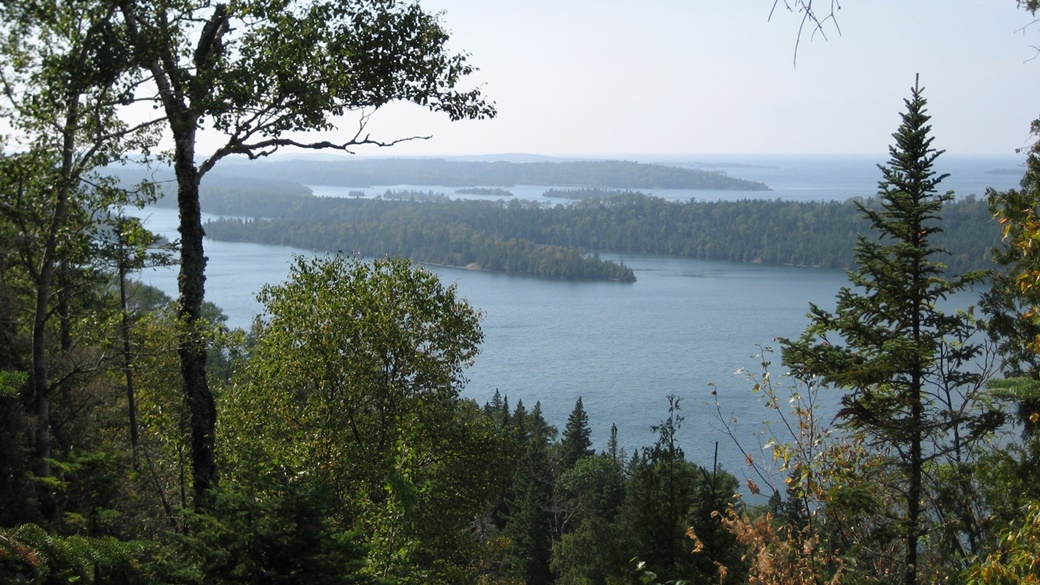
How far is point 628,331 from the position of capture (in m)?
51.4

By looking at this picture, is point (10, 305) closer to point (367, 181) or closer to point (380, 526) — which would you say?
point (380, 526)

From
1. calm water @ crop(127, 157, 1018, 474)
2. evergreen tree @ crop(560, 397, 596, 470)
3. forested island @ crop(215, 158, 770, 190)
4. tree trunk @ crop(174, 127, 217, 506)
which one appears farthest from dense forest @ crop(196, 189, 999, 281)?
tree trunk @ crop(174, 127, 217, 506)

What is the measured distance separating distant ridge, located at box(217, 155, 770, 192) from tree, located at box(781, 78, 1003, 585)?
16275 centimetres

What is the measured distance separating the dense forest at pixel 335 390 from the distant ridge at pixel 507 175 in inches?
6396

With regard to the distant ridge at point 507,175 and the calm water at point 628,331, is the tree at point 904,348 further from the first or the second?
the distant ridge at point 507,175

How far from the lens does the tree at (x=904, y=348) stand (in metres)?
5.69

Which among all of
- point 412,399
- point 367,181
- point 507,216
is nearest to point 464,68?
point 412,399

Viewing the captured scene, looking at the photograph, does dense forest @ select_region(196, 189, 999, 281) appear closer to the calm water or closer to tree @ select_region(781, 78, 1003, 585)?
the calm water

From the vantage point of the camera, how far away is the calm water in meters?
34.4

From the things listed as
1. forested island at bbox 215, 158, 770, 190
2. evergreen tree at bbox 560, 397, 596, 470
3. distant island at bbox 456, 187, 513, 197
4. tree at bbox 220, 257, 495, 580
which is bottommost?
evergreen tree at bbox 560, 397, 596, 470

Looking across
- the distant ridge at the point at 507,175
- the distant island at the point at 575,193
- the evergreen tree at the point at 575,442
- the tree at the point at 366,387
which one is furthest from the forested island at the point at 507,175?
the tree at the point at 366,387

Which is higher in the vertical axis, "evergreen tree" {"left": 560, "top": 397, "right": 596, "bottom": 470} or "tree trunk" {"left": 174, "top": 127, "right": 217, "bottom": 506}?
"tree trunk" {"left": 174, "top": 127, "right": 217, "bottom": 506}

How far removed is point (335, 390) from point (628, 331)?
146ft

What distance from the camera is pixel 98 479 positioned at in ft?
17.6
